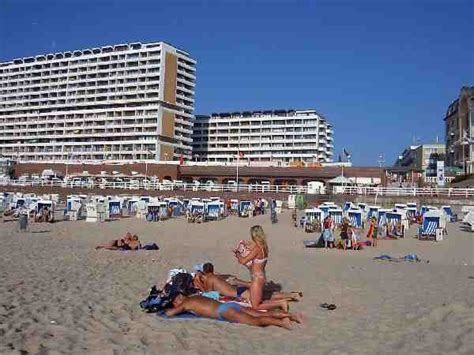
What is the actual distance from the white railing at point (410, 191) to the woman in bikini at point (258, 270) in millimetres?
32956

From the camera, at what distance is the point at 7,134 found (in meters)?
104

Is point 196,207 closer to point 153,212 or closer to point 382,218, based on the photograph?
point 153,212

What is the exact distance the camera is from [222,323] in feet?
19.6

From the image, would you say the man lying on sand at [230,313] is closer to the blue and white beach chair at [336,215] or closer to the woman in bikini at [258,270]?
the woman in bikini at [258,270]

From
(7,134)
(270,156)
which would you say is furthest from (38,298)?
(7,134)

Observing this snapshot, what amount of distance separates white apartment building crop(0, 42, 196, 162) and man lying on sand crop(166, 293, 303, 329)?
82.4m

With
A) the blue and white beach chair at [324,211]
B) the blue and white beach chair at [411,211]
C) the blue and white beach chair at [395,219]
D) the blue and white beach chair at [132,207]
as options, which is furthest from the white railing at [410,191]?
the blue and white beach chair at [395,219]

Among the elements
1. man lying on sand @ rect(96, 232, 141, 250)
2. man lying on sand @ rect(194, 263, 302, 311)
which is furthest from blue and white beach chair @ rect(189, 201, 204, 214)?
man lying on sand @ rect(194, 263, 302, 311)

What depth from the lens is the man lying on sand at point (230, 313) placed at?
232 inches

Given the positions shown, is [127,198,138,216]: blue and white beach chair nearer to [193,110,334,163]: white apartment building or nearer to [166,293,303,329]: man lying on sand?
[166,293,303,329]: man lying on sand

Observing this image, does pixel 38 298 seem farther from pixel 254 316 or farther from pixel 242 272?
pixel 242 272

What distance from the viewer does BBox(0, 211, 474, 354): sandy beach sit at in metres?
5.12

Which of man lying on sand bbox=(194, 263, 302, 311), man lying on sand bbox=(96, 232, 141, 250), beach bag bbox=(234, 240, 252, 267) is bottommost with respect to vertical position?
man lying on sand bbox=(96, 232, 141, 250)

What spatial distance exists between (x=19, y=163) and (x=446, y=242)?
76958 millimetres
